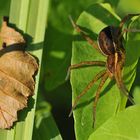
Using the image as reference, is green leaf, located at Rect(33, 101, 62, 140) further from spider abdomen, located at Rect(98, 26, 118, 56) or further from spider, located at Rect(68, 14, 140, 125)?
spider abdomen, located at Rect(98, 26, 118, 56)

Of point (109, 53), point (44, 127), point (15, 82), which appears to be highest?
point (109, 53)

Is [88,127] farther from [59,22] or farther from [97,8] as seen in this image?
[59,22]

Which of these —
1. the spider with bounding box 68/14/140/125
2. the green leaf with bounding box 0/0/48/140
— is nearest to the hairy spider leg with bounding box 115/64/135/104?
the spider with bounding box 68/14/140/125

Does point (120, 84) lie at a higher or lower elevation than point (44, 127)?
higher

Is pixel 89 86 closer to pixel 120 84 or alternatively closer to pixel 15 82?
pixel 120 84

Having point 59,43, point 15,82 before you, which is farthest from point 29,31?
point 59,43

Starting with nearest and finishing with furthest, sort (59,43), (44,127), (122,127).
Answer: (122,127) → (44,127) → (59,43)
